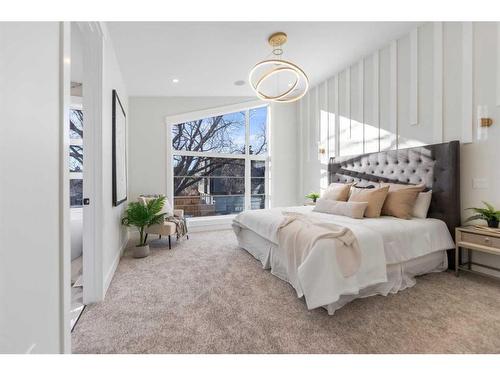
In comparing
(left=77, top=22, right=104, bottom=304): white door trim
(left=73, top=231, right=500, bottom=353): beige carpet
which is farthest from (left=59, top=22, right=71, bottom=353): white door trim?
(left=77, top=22, right=104, bottom=304): white door trim

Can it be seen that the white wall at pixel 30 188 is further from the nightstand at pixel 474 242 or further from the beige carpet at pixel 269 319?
the nightstand at pixel 474 242

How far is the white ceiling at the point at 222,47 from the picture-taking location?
274cm

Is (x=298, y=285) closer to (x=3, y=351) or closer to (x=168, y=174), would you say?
(x=3, y=351)

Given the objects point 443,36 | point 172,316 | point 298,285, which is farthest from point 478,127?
point 172,316

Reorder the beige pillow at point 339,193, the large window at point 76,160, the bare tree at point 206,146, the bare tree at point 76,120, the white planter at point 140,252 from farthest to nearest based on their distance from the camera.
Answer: the bare tree at point 206,146, the bare tree at point 76,120, the large window at point 76,160, the beige pillow at point 339,193, the white planter at point 140,252

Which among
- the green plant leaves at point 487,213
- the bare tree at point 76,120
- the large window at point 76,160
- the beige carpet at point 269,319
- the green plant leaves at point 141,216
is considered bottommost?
the beige carpet at point 269,319

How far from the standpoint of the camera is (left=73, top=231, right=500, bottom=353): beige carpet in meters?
1.49

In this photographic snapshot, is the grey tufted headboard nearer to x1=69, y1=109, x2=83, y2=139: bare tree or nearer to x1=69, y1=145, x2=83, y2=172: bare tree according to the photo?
x1=69, y1=145, x2=83, y2=172: bare tree

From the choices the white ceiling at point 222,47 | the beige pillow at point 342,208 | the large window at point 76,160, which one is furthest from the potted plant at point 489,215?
the large window at point 76,160

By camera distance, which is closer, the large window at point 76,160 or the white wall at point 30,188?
the white wall at point 30,188

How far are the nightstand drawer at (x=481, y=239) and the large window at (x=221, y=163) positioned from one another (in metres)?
3.69

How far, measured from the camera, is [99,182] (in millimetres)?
2117

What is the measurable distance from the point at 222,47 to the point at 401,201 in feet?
9.82

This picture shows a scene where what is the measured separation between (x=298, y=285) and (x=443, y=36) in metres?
3.31
